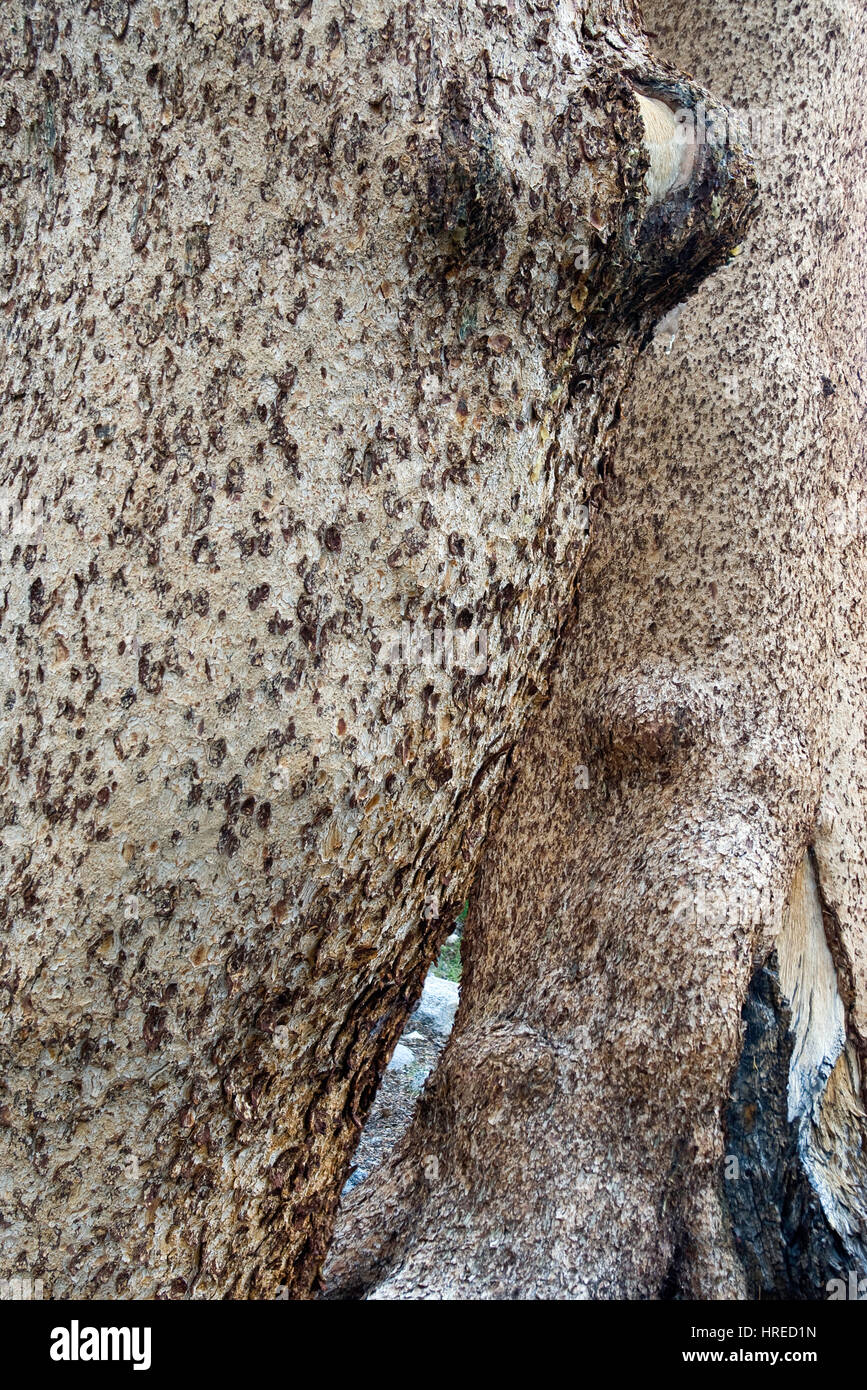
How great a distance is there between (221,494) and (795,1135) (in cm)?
189

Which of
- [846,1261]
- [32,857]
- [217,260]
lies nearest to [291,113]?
[217,260]

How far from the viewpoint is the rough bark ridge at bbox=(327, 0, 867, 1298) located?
2.31 m

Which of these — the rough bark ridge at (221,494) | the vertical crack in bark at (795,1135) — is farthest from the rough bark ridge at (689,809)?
the rough bark ridge at (221,494)

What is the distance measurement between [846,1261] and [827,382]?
2015 millimetres

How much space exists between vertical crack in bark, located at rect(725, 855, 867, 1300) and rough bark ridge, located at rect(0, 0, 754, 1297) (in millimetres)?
1275

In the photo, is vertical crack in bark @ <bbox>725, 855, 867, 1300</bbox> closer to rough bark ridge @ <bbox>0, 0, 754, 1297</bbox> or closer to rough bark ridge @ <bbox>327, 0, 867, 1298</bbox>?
rough bark ridge @ <bbox>327, 0, 867, 1298</bbox>

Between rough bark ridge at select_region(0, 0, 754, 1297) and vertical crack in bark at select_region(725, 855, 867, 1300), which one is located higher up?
rough bark ridge at select_region(0, 0, 754, 1297)

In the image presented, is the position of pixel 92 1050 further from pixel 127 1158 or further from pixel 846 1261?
pixel 846 1261

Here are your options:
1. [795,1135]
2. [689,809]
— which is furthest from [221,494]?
[795,1135]

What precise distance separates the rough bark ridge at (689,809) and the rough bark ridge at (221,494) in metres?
1.02

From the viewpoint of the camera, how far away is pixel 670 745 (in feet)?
8.43

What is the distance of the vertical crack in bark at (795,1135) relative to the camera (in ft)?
7.60

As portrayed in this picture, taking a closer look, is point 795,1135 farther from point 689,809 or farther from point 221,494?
point 221,494

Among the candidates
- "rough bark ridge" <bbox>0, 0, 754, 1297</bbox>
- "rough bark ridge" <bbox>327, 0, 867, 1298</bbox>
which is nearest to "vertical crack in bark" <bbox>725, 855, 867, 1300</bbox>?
"rough bark ridge" <bbox>327, 0, 867, 1298</bbox>
